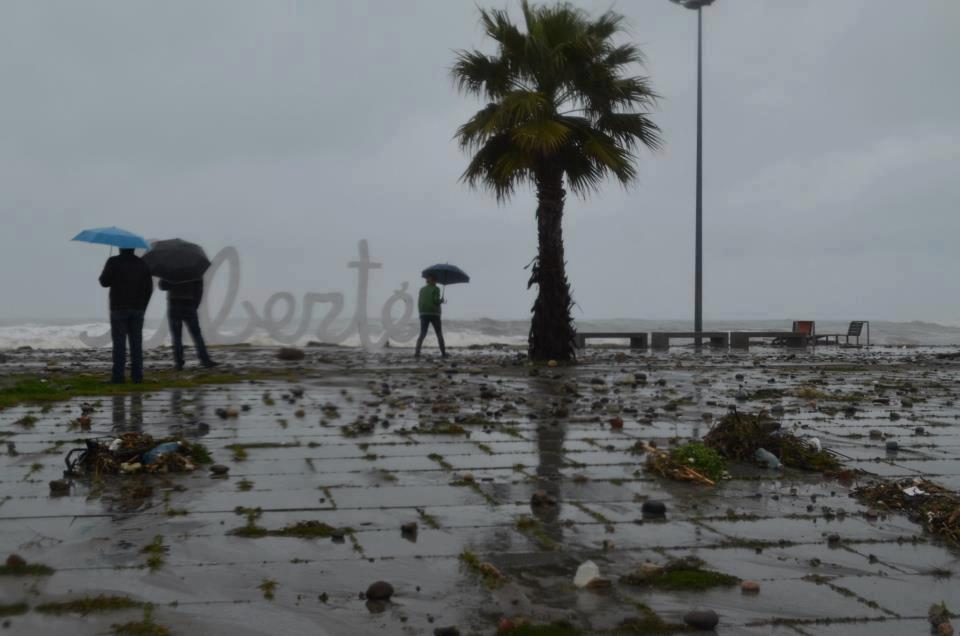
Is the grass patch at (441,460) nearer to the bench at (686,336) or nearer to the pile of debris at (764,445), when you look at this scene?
the pile of debris at (764,445)

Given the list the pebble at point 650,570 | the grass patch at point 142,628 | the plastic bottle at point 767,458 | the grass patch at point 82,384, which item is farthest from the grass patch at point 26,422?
the pebble at point 650,570

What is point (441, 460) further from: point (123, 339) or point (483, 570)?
point (123, 339)

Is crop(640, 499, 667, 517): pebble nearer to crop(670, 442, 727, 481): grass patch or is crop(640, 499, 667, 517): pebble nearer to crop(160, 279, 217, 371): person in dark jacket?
crop(670, 442, 727, 481): grass patch

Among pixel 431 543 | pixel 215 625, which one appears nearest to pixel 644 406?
pixel 431 543

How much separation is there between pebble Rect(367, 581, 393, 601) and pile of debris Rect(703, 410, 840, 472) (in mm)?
3849

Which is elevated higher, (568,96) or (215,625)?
(568,96)

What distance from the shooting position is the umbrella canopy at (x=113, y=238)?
1386 centimetres

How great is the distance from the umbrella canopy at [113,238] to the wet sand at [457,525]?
14.1ft

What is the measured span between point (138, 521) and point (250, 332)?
20583 mm

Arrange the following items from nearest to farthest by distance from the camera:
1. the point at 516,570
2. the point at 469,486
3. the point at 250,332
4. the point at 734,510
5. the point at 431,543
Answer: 1. the point at 516,570
2. the point at 431,543
3. the point at 734,510
4. the point at 469,486
5. the point at 250,332

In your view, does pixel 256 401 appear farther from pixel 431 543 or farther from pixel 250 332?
pixel 250 332

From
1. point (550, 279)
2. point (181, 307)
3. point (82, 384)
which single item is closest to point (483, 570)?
point (82, 384)

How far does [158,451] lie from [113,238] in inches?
325

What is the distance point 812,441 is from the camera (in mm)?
7160
